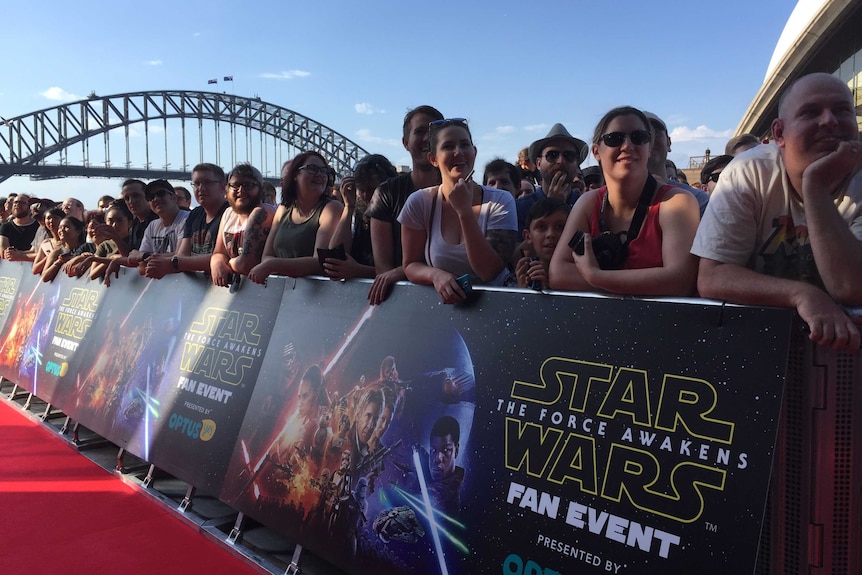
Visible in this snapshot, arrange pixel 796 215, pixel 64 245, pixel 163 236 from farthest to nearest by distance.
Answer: pixel 64 245 < pixel 163 236 < pixel 796 215

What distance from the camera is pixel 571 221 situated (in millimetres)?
2512

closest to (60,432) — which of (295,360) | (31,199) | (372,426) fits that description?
(295,360)

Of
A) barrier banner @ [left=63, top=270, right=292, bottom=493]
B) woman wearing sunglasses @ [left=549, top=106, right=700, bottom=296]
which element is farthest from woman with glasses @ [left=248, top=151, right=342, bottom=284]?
woman wearing sunglasses @ [left=549, top=106, right=700, bottom=296]

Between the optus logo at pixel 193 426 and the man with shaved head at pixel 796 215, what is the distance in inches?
108

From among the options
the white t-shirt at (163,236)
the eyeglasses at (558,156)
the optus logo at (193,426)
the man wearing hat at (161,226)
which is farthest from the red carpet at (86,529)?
the eyeglasses at (558,156)

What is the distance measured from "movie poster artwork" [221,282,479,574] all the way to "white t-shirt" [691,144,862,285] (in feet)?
3.18

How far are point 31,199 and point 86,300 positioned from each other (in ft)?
13.9

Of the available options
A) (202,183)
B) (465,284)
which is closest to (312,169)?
(202,183)

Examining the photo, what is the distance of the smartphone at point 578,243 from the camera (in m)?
2.29

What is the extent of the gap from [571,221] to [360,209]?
1663 mm

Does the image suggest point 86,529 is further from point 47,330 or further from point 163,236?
point 47,330

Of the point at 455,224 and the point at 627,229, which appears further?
the point at 455,224

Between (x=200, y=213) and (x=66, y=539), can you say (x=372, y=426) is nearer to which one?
(x=66, y=539)

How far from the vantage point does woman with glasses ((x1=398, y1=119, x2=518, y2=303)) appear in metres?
2.80
